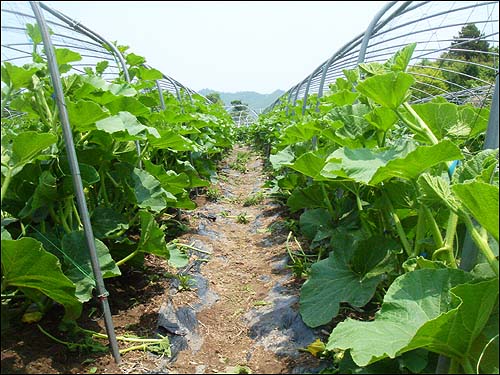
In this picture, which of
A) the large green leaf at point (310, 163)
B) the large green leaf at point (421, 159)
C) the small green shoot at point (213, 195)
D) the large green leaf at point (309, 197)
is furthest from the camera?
the small green shoot at point (213, 195)

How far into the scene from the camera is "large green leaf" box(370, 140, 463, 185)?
164 centimetres

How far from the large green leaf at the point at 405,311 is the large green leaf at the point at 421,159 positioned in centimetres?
43

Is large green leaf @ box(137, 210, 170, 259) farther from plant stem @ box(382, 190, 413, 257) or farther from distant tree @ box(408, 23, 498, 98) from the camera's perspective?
distant tree @ box(408, 23, 498, 98)

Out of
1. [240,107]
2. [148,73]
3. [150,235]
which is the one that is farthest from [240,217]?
[240,107]

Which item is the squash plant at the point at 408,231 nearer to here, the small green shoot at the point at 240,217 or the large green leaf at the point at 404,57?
the large green leaf at the point at 404,57

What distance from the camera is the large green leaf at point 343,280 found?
229 centimetres

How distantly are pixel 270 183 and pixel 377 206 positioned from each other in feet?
11.4

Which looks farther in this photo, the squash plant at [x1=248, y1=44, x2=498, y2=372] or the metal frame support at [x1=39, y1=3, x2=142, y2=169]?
the metal frame support at [x1=39, y1=3, x2=142, y2=169]

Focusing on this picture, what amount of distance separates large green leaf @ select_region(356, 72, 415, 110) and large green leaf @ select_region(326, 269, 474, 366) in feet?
2.72

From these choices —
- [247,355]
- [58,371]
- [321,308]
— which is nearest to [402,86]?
[321,308]

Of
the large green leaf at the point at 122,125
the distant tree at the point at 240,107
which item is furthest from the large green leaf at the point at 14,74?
the distant tree at the point at 240,107

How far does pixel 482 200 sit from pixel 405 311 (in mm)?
548

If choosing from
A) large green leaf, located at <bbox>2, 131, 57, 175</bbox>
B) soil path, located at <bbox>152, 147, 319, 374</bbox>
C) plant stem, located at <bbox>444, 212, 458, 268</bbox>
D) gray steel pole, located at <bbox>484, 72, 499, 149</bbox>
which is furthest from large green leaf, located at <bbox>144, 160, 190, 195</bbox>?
gray steel pole, located at <bbox>484, 72, 499, 149</bbox>

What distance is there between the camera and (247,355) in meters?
2.49
